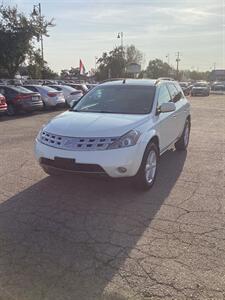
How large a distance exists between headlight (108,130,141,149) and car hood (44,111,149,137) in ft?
0.23

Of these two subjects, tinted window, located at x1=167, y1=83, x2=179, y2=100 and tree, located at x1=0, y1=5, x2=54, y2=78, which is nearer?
tinted window, located at x1=167, y1=83, x2=179, y2=100

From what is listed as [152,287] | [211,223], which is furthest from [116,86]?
[152,287]

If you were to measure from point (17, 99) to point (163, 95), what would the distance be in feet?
39.7

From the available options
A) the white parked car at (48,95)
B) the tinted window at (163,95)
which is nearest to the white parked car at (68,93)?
the white parked car at (48,95)

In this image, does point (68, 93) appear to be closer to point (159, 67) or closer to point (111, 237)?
point (111, 237)

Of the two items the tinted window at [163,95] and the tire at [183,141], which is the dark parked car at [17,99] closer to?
the tire at [183,141]

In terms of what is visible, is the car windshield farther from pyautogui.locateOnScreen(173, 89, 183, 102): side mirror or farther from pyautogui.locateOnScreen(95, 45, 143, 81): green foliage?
pyautogui.locateOnScreen(95, 45, 143, 81): green foliage

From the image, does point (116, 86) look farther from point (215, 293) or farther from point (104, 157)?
point (215, 293)

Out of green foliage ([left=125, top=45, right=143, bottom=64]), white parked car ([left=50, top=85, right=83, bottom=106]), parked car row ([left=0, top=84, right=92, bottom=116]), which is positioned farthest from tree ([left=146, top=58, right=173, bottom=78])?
parked car row ([left=0, top=84, right=92, bottom=116])

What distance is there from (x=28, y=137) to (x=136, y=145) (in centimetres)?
632

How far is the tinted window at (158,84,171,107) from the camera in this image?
271 inches

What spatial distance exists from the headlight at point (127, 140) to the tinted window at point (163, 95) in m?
1.39

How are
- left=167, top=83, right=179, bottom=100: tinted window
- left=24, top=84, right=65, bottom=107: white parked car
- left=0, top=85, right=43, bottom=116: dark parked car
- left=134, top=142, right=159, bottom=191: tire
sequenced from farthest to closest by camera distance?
left=24, top=84, right=65, bottom=107: white parked car
left=0, top=85, right=43, bottom=116: dark parked car
left=167, top=83, right=179, bottom=100: tinted window
left=134, top=142, right=159, bottom=191: tire

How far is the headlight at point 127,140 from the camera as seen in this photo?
5348 mm
